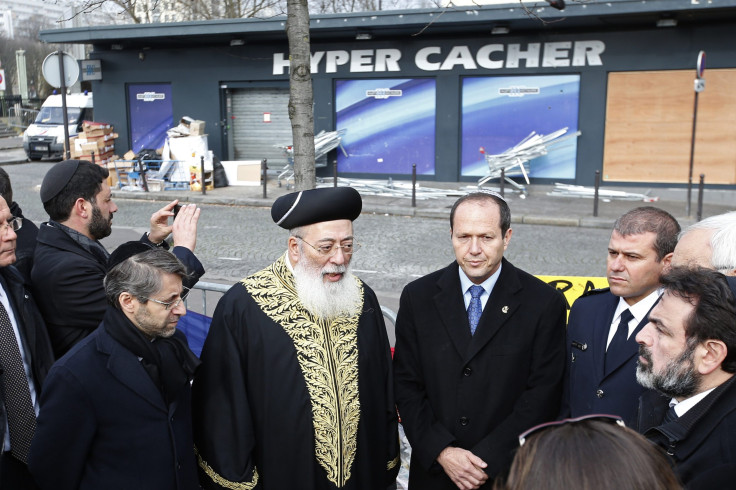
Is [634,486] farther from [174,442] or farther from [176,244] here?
[176,244]

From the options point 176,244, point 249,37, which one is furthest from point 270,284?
point 249,37

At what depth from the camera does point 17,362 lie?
314cm

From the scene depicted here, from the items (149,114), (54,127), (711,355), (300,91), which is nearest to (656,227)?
(711,355)

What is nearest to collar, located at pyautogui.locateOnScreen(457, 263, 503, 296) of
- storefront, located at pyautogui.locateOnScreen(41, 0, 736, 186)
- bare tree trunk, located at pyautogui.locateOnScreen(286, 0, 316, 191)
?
bare tree trunk, located at pyautogui.locateOnScreen(286, 0, 316, 191)

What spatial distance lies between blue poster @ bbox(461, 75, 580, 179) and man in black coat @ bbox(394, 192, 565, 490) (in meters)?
15.5

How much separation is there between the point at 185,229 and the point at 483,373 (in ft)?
5.47

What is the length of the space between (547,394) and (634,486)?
187 cm

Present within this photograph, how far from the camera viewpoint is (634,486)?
4.63 feet

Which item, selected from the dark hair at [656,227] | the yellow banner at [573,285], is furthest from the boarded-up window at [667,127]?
the dark hair at [656,227]

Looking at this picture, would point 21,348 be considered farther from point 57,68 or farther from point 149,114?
point 149,114

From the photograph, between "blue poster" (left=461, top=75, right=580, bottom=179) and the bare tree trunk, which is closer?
the bare tree trunk

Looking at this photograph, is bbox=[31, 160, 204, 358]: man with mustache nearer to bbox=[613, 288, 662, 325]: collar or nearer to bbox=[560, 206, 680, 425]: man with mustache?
bbox=[560, 206, 680, 425]: man with mustache

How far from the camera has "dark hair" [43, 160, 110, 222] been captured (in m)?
3.71

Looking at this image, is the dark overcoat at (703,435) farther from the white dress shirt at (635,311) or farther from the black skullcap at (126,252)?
the black skullcap at (126,252)
